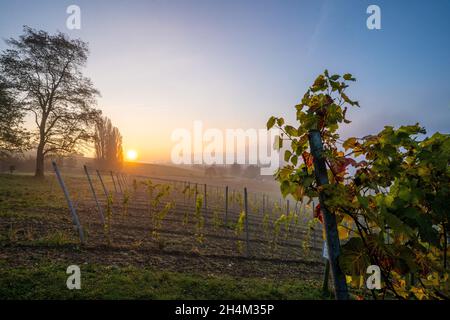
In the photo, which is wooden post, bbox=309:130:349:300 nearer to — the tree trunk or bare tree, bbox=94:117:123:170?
the tree trunk

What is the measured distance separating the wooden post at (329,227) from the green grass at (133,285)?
11.6ft

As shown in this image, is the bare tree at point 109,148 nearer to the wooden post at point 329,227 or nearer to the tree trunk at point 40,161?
the tree trunk at point 40,161

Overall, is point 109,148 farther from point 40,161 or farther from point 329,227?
point 329,227

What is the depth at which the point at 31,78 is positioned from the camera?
19.4 meters

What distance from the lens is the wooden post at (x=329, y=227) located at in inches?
49.6

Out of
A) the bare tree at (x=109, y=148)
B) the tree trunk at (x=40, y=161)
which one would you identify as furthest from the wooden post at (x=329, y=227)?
the bare tree at (x=109, y=148)

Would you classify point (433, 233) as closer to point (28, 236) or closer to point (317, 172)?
point (317, 172)

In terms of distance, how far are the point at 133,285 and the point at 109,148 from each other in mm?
48762

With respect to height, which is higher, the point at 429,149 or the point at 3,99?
the point at 3,99

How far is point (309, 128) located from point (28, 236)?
24.5ft

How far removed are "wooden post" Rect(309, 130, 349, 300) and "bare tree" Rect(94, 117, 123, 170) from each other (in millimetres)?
50425

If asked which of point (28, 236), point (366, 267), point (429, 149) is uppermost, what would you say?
point (429, 149)

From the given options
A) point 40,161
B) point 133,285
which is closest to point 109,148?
point 40,161
